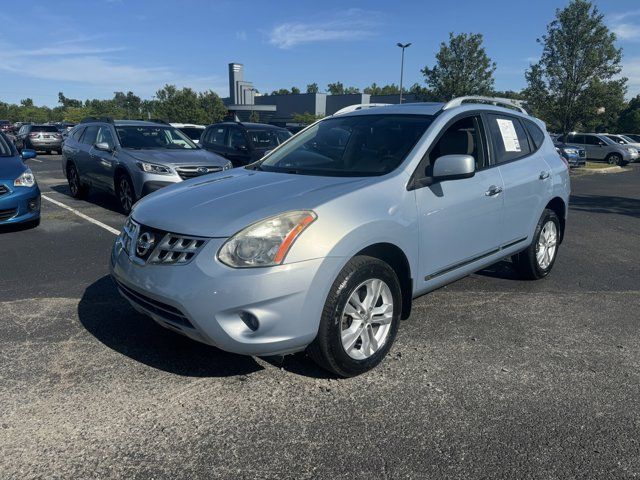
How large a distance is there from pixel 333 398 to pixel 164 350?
131 cm

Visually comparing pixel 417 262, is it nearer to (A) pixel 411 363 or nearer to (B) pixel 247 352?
(A) pixel 411 363

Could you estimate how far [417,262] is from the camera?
3.40 m

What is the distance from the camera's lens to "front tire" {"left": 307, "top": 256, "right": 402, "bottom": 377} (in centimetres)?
285

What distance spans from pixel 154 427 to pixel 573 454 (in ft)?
6.96

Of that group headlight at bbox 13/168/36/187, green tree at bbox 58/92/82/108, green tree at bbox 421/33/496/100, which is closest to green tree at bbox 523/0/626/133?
green tree at bbox 421/33/496/100

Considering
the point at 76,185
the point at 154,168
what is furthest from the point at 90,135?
the point at 154,168

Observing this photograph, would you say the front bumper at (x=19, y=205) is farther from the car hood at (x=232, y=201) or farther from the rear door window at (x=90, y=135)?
the car hood at (x=232, y=201)

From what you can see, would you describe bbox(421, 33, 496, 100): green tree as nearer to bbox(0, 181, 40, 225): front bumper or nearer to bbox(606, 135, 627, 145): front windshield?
bbox(606, 135, 627, 145): front windshield

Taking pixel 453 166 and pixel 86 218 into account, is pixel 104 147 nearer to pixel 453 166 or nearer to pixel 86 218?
pixel 86 218

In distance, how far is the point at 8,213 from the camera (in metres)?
6.86

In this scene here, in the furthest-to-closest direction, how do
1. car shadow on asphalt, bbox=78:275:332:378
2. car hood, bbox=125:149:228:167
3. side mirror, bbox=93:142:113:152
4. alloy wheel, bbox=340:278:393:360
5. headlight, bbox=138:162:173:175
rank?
1. side mirror, bbox=93:142:113:152
2. car hood, bbox=125:149:228:167
3. headlight, bbox=138:162:173:175
4. car shadow on asphalt, bbox=78:275:332:378
5. alloy wheel, bbox=340:278:393:360

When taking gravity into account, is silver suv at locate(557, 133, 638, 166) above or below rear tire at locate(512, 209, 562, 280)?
below

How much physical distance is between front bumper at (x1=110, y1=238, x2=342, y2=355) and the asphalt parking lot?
43 cm

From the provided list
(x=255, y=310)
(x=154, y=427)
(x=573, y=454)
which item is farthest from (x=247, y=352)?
(x=573, y=454)
